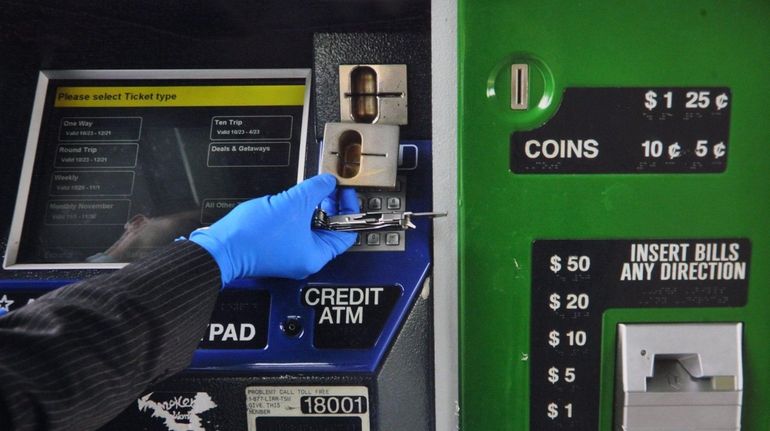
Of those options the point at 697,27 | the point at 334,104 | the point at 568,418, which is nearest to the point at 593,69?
the point at 697,27

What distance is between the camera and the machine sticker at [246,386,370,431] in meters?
1.14

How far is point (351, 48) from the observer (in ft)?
4.17

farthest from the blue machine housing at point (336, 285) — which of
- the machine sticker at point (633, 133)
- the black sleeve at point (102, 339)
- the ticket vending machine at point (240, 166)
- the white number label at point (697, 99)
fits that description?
the white number label at point (697, 99)

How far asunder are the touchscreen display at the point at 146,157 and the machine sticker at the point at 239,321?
→ 21 cm

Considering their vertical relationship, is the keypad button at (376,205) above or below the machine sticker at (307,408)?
above

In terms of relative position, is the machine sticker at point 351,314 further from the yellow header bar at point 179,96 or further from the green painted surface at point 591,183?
the yellow header bar at point 179,96

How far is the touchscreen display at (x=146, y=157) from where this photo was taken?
1.33 metres

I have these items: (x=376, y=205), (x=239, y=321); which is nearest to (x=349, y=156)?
(x=376, y=205)

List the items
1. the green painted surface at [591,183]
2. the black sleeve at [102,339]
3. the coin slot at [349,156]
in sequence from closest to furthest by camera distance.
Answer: the black sleeve at [102,339]
the green painted surface at [591,183]
the coin slot at [349,156]

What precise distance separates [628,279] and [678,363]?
0.61 feet

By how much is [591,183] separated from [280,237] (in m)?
0.56

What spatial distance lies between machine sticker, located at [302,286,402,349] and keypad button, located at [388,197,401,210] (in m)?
0.15

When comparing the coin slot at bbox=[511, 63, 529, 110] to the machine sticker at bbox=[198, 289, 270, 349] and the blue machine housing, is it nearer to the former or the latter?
the blue machine housing

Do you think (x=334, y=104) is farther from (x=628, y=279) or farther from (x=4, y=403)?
(x=4, y=403)
